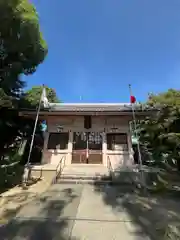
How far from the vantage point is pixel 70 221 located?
376 centimetres

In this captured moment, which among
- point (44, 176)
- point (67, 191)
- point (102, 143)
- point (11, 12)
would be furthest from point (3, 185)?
point (11, 12)

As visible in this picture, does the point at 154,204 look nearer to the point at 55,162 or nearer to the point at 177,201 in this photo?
the point at 177,201

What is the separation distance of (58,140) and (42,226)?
7.00 metres

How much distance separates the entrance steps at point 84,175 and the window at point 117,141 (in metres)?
1.77

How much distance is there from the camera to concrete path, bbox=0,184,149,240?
3.20 metres

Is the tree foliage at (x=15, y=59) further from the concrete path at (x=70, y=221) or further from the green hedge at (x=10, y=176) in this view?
the concrete path at (x=70, y=221)

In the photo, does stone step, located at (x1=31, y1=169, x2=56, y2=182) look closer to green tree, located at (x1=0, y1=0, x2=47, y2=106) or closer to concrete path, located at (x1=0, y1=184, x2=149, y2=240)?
concrete path, located at (x1=0, y1=184, x2=149, y2=240)

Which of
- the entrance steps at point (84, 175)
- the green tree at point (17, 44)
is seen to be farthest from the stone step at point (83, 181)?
the green tree at point (17, 44)

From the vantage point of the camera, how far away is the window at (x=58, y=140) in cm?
1028

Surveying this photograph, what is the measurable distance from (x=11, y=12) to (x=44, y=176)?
8.45m

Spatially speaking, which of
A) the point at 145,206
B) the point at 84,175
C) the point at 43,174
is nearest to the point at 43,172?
the point at 43,174

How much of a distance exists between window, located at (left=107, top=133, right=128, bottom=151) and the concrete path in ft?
15.3

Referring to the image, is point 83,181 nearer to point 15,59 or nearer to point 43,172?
point 43,172

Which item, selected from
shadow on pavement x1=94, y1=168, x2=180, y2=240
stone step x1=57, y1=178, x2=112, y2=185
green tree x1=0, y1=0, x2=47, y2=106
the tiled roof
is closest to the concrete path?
shadow on pavement x1=94, y1=168, x2=180, y2=240
